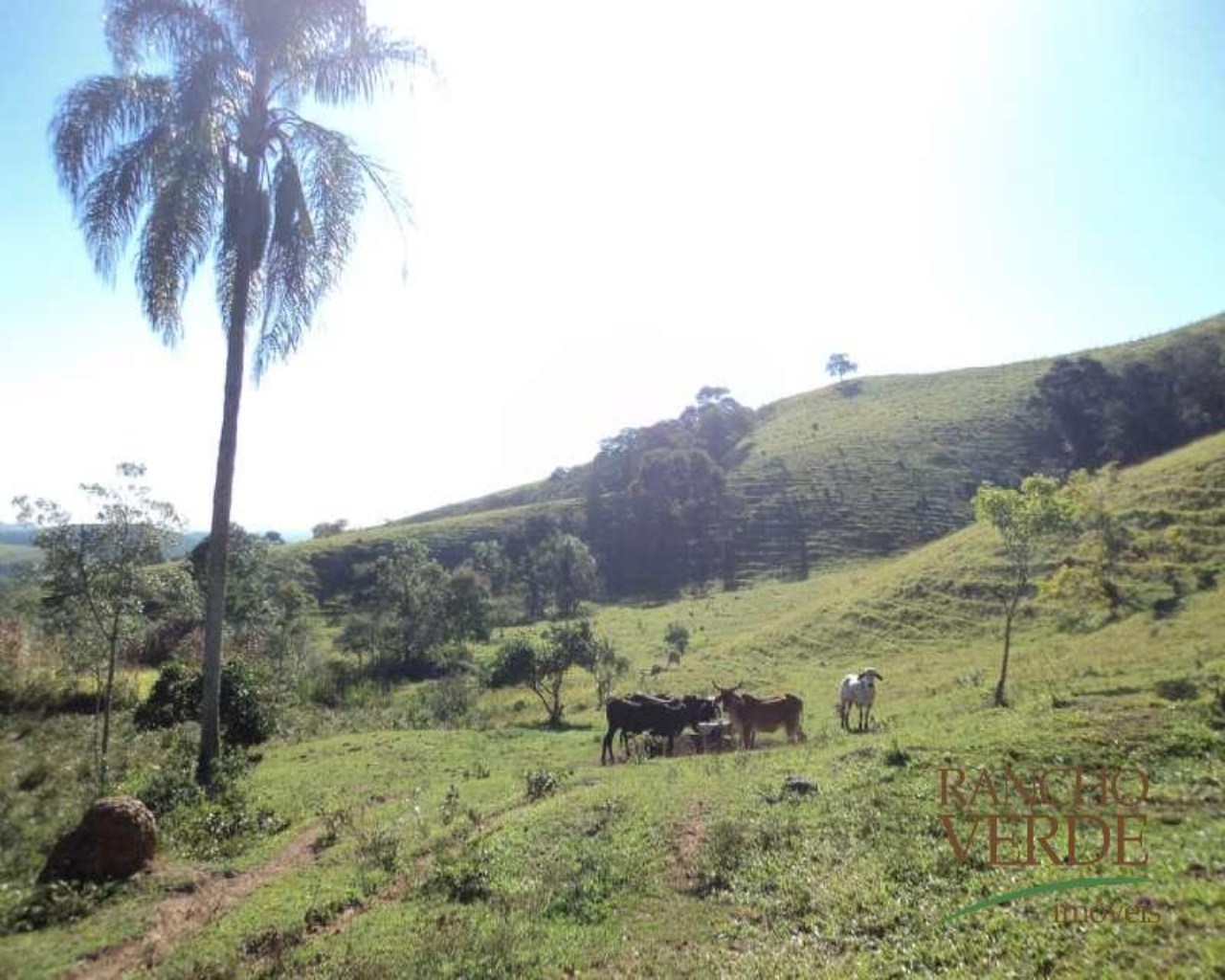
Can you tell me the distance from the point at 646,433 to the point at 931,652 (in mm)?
77523

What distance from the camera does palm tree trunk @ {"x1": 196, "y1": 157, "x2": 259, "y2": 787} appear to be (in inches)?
621

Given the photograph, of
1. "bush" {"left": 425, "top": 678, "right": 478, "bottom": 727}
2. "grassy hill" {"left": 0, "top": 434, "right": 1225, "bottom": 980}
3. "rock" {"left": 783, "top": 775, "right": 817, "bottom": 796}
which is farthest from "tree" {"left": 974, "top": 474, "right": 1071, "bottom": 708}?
"bush" {"left": 425, "top": 678, "right": 478, "bottom": 727}

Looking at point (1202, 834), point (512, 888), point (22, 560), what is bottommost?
point (512, 888)

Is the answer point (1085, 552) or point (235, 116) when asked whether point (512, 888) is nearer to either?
point (235, 116)

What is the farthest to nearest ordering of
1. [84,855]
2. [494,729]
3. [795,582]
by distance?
[795,582] → [494,729] → [84,855]

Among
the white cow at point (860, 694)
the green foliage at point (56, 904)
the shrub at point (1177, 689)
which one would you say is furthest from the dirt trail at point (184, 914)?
the shrub at point (1177, 689)

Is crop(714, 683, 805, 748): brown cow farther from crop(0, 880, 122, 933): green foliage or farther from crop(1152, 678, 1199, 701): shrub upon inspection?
crop(0, 880, 122, 933): green foliage

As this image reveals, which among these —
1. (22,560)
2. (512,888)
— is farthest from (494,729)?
(512,888)

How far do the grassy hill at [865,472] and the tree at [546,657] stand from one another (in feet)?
138

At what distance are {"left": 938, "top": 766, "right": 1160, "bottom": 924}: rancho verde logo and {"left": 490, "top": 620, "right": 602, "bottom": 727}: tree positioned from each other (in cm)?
1982

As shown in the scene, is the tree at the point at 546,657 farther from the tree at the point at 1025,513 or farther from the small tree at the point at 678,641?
the tree at the point at 1025,513

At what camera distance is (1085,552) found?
3291 cm

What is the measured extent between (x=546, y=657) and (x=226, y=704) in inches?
463

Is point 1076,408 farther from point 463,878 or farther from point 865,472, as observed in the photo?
point 463,878
